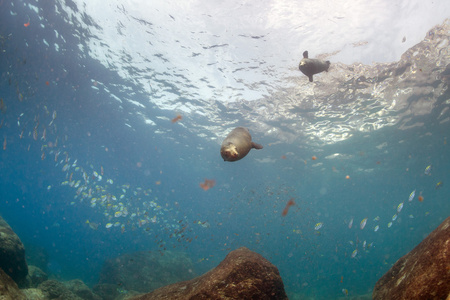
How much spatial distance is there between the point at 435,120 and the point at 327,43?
47.7 ft

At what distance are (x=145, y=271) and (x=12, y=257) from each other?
37.1ft

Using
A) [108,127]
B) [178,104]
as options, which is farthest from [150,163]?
[178,104]

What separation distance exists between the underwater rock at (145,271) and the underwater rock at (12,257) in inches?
283

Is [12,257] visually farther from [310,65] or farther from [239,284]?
[310,65]

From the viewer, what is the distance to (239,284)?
2844mm

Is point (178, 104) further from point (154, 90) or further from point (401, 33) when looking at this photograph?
point (401, 33)

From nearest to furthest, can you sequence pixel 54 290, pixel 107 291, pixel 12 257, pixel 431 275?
pixel 431 275, pixel 12 257, pixel 54 290, pixel 107 291

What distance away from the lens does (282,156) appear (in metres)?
28.7

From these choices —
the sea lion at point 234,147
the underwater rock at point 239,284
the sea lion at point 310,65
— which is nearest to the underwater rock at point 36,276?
the underwater rock at point 239,284

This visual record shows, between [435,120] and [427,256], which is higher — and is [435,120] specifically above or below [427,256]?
above

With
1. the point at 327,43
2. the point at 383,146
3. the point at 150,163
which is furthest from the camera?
the point at 150,163

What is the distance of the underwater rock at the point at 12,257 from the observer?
7.51 m

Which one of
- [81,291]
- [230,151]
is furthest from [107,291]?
[230,151]

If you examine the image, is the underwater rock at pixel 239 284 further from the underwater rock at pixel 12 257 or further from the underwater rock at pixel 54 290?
the underwater rock at pixel 12 257
